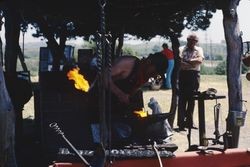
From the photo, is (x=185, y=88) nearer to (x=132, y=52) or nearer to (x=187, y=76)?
(x=187, y=76)

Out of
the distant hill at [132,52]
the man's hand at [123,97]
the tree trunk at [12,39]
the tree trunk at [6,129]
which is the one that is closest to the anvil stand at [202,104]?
the man's hand at [123,97]

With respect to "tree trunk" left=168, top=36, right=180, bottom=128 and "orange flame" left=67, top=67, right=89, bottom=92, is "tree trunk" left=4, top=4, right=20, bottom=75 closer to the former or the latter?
"orange flame" left=67, top=67, right=89, bottom=92

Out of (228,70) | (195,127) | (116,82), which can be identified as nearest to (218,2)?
(228,70)

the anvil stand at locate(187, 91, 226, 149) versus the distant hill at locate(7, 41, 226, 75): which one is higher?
the distant hill at locate(7, 41, 226, 75)

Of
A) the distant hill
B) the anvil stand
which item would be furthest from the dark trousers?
the distant hill

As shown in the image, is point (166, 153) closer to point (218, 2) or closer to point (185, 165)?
point (185, 165)

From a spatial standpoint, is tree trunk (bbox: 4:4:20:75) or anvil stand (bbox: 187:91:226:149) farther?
tree trunk (bbox: 4:4:20:75)

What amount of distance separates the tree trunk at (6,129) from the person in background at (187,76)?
4.83 meters

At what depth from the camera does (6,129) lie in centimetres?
486

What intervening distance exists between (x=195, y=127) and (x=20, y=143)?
3.71 metres

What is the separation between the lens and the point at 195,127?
32.9 ft

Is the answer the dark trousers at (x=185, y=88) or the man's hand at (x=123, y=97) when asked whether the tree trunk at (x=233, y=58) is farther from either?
the dark trousers at (x=185, y=88)

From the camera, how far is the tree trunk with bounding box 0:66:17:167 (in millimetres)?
4789

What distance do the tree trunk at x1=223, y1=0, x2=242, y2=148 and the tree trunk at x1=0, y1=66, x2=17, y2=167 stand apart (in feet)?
10.5
